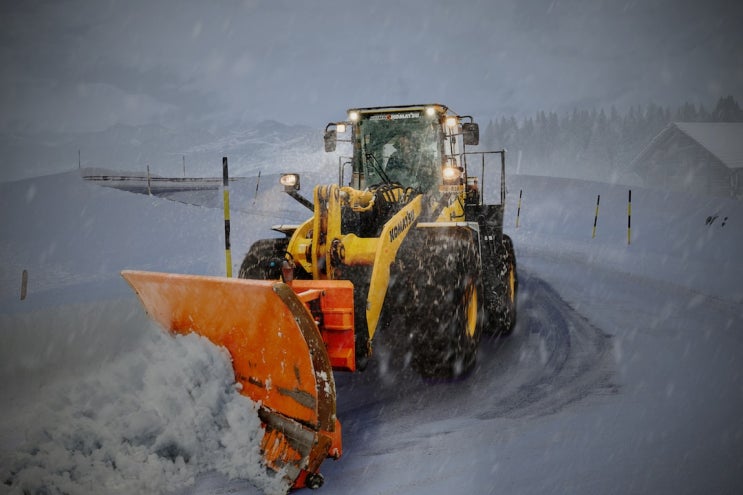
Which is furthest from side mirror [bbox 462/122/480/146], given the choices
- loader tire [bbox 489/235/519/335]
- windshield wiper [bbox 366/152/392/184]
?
loader tire [bbox 489/235/519/335]

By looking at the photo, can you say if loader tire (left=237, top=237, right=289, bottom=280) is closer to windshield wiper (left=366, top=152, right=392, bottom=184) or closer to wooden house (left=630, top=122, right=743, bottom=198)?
windshield wiper (left=366, top=152, right=392, bottom=184)

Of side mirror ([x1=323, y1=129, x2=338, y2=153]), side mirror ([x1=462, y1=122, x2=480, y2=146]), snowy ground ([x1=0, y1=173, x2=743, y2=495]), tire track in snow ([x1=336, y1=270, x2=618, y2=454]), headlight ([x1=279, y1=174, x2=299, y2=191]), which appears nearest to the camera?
snowy ground ([x1=0, y1=173, x2=743, y2=495])

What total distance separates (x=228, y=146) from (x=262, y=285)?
149879 millimetres

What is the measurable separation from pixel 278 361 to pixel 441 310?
1709mm

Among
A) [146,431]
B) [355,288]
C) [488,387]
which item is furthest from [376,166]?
[146,431]

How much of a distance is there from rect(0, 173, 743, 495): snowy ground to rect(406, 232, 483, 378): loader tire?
29 centimetres

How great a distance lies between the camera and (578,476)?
10.1 ft

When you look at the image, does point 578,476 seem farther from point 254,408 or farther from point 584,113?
point 584,113

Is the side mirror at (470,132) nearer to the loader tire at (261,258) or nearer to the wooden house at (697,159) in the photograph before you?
the loader tire at (261,258)

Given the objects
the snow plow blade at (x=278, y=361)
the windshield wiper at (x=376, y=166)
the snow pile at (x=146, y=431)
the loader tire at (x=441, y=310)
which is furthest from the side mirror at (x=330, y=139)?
the snow pile at (x=146, y=431)

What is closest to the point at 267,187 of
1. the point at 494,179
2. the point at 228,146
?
the point at 494,179

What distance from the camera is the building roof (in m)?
31.9

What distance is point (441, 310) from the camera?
4383 millimetres

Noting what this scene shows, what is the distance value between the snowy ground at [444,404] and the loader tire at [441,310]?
286 millimetres
